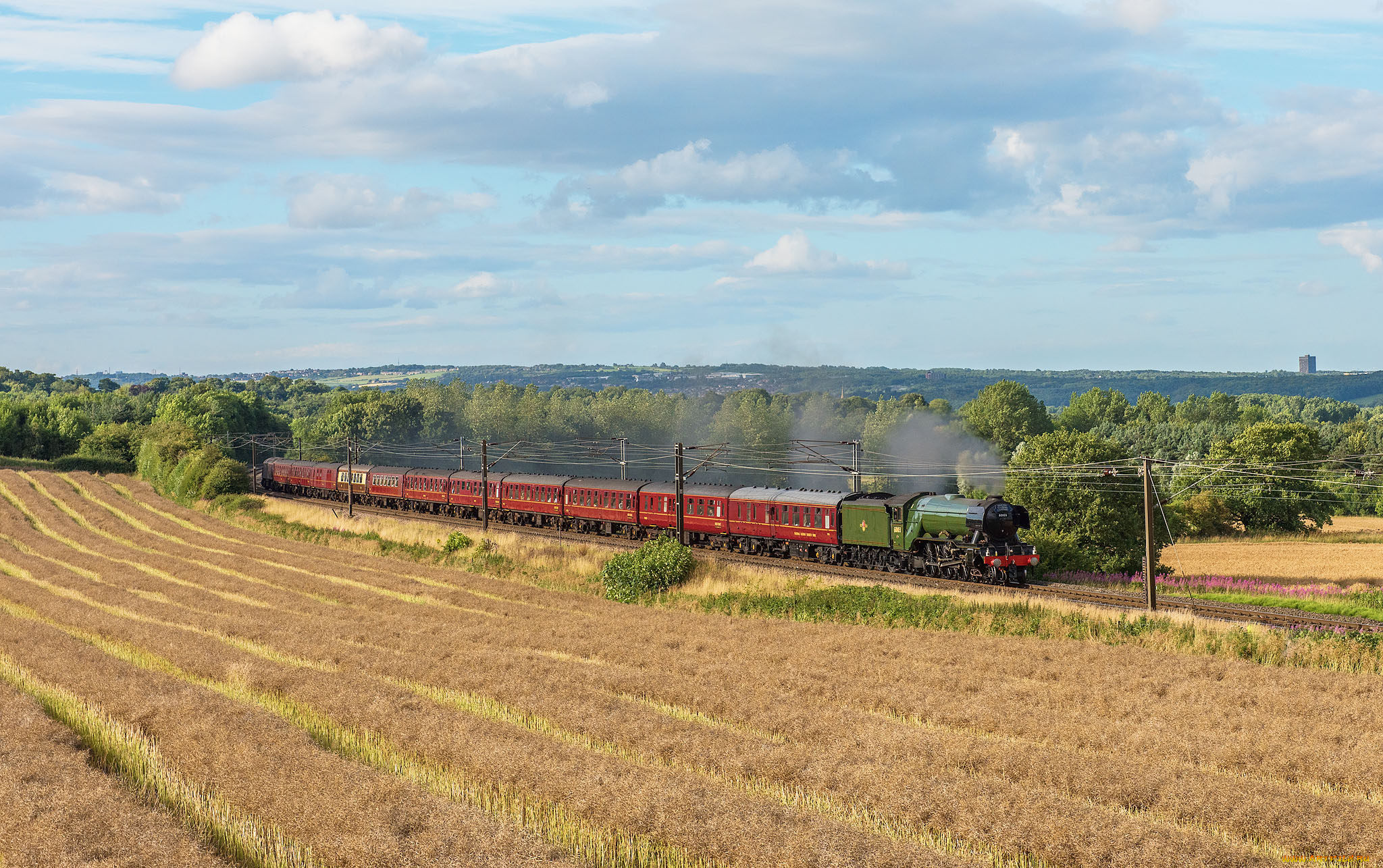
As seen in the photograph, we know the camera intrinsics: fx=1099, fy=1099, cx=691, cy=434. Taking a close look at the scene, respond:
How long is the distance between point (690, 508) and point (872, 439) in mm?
98111

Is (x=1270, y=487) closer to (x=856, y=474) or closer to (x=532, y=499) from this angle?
(x=856, y=474)

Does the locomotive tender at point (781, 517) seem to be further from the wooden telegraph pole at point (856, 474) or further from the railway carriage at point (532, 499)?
the wooden telegraph pole at point (856, 474)

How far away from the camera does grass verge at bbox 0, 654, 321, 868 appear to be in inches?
547

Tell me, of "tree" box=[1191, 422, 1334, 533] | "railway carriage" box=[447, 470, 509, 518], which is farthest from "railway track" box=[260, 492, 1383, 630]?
"tree" box=[1191, 422, 1334, 533]

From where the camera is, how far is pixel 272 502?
84.7 metres

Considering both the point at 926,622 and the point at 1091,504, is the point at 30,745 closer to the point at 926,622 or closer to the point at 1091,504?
the point at 926,622

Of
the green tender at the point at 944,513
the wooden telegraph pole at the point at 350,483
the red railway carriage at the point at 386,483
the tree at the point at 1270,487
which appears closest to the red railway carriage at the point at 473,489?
the wooden telegraph pole at the point at 350,483

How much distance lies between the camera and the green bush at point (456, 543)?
56.3 m

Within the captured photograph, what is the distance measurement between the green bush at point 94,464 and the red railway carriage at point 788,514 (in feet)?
332

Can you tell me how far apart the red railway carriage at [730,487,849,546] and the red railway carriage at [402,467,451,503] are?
29658 mm

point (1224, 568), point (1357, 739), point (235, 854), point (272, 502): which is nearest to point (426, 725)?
point (235, 854)

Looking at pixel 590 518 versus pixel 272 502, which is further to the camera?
pixel 272 502

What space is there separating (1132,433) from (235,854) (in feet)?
483

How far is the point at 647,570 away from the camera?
44562 mm
